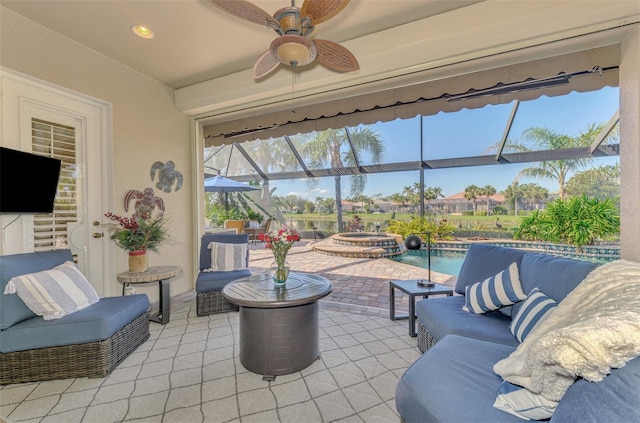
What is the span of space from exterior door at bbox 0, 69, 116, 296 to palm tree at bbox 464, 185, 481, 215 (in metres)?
6.73

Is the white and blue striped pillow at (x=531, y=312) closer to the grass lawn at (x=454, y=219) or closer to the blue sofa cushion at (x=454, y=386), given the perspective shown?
the blue sofa cushion at (x=454, y=386)

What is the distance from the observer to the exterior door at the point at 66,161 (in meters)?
2.51

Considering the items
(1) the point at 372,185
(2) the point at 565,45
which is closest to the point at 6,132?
(2) the point at 565,45

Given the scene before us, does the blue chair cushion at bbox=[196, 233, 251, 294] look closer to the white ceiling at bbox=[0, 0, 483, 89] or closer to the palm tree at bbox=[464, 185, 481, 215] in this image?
the white ceiling at bbox=[0, 0, 483, 89]

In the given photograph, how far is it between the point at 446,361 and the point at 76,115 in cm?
408

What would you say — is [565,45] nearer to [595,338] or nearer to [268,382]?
[595,338]

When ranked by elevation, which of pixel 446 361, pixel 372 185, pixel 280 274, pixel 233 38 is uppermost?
pixel 233 38

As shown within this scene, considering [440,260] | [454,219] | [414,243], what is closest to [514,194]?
[454,219]

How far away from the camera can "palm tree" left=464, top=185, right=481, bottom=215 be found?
20.9 ft

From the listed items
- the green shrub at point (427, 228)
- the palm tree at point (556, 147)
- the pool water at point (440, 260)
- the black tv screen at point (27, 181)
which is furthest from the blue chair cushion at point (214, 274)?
the palm tree at point (556, 147)

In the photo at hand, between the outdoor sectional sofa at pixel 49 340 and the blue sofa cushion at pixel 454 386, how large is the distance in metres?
2.10

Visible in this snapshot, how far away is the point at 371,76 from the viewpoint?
2.89 m

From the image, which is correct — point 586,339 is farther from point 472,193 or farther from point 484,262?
point 472,193

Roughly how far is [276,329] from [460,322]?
1296 millimetres
